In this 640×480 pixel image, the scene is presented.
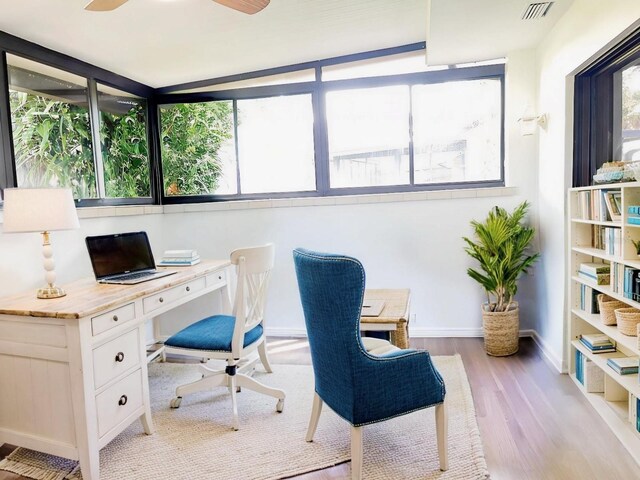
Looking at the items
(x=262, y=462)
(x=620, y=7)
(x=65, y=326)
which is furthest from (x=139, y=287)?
(x=620, y=7)

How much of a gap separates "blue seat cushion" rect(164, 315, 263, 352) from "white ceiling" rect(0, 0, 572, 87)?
73.5 inches

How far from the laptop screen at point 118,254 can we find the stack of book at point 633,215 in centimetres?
277

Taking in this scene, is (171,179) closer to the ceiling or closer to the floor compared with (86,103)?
closer to the floor

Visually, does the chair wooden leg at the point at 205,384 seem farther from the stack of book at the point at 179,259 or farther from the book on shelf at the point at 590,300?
the book on shelf at the point at 590,300

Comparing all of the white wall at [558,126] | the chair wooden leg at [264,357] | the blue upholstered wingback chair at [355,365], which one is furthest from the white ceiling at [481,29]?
the chair wooden leg at [264,357]

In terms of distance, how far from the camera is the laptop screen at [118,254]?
2.62 meters

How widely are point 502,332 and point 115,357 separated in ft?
8.62

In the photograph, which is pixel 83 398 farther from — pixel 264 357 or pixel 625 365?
pixel 625 365

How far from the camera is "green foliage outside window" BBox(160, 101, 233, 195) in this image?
4156 mm

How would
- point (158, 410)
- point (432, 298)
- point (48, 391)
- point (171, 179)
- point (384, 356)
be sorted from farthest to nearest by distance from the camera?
point (171, 179) → point (432, 298) → point (158, 410) → point (48, 391) → point (384, 356)

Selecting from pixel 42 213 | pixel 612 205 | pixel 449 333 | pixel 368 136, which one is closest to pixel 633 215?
pixel 612 205

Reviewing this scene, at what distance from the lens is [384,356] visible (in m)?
1.90

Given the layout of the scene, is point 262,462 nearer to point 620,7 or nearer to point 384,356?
point 384,356

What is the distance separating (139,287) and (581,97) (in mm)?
2913
